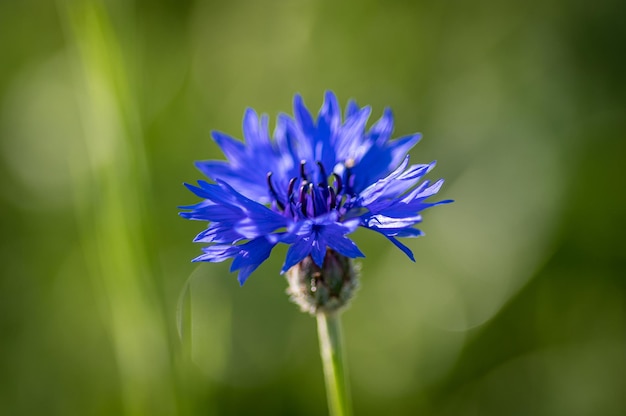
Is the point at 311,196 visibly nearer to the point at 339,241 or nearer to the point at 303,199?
the point at 303,199

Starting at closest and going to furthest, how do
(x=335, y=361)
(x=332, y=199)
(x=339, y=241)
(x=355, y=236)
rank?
(x=339, y=241) → (x=335, y=361) → (x=332, y=199) → (x=355, y=236)

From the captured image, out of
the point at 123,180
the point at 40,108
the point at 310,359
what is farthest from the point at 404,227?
the point at 40,108

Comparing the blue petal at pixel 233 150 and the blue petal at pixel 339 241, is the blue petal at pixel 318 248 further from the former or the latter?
the blue petal at pixel 233 150

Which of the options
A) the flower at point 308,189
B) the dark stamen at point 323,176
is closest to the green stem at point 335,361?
the flower at point 308,189

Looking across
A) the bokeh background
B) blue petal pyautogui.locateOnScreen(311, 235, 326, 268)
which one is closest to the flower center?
blue petal pyautogui.locateOnScreen(311, 235, 326, 268)

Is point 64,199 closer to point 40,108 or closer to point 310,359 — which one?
point 40,108

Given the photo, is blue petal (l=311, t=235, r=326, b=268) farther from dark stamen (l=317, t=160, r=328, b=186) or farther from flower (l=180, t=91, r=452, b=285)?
dark stamen (l=317, t=160, r=328, b=186)

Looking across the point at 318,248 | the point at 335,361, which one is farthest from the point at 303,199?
the point at 335,361
